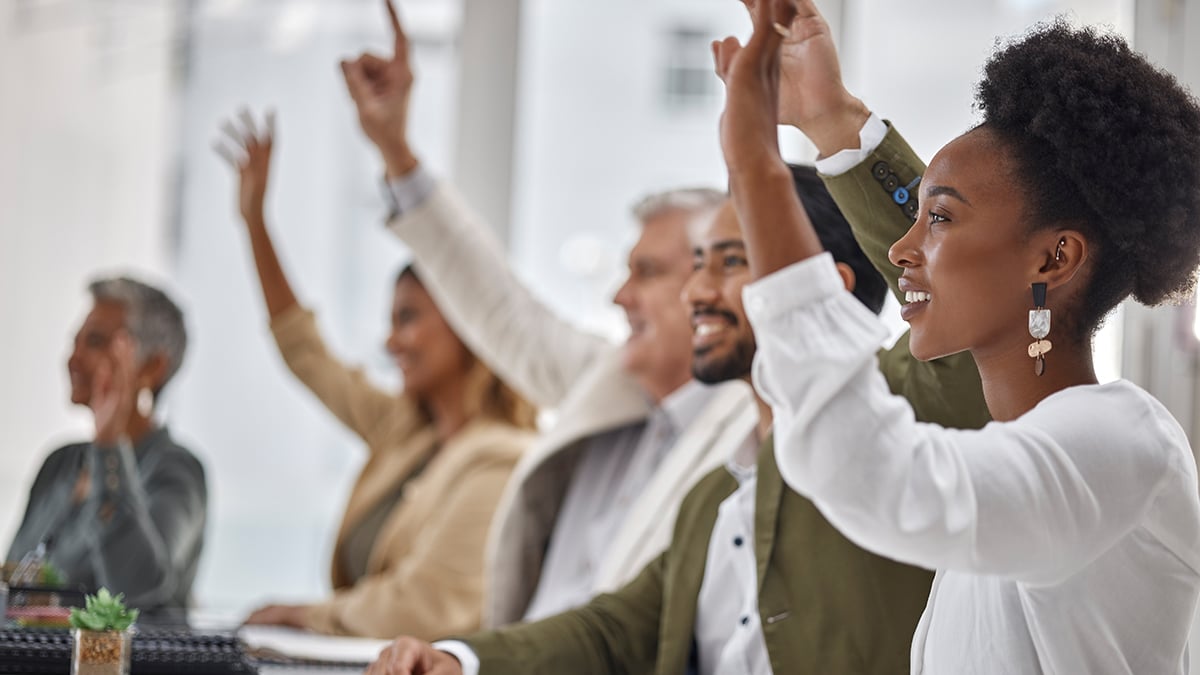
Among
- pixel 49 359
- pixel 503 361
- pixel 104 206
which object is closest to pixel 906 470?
pixel 503 361

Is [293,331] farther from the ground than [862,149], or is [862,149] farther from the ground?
[862,149]

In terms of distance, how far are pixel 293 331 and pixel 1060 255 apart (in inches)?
94.3

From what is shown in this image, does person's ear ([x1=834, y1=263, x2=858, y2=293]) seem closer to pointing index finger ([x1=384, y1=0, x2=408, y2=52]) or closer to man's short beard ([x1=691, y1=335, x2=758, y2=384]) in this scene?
man's short beard ([x1=691, y1=335, x2=758, y2=384])

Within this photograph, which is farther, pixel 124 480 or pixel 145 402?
pixel 145 402

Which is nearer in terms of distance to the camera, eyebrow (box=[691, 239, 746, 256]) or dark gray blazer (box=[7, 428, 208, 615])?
eyebrow (box=[691, 239, 746, 256])

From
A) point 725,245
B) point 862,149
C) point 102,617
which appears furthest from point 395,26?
point 862,149

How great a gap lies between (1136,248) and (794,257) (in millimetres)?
287

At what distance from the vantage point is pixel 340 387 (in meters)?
3.31

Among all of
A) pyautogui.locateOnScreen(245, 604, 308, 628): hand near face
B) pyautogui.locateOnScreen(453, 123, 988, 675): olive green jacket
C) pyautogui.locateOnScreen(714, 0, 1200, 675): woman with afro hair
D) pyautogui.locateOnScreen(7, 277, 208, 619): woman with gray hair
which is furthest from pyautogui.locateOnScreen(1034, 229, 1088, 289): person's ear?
pyautogui.locateOnScreen(245, 604, 308, 628): hand near face

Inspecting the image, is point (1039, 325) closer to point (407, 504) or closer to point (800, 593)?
point (800, 593)

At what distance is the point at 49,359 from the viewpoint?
10.9 ft

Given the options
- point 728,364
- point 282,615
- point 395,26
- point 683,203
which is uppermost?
point 395,26

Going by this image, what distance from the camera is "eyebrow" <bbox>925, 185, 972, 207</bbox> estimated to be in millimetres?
1085

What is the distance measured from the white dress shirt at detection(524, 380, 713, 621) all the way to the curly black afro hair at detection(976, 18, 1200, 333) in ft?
4.60
